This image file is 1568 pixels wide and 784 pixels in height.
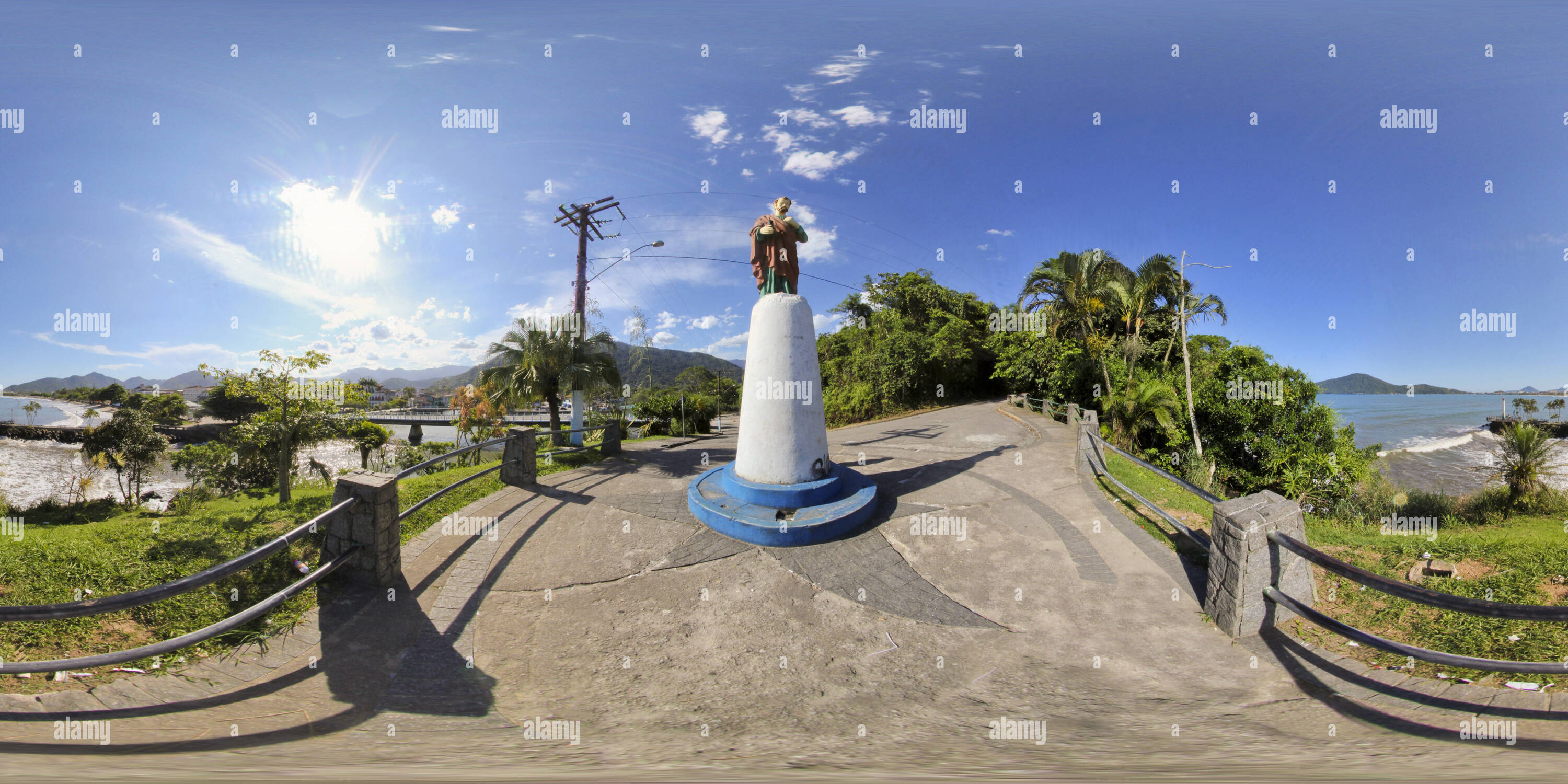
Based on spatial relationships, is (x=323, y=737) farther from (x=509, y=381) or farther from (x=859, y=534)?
(x=509, y=381)

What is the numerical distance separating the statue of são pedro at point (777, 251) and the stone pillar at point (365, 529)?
5.19m

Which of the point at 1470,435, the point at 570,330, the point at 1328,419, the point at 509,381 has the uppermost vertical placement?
the point at 570,330

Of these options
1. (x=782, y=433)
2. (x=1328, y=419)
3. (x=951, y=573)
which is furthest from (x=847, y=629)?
(x=1328, y=419)

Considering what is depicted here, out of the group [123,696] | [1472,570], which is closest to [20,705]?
[123,696]

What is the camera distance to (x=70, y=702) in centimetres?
268

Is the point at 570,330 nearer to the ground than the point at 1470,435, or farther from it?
farther from it

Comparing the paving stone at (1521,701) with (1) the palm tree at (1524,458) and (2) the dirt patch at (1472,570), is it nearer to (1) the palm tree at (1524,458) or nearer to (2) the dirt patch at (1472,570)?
(2) the dirt patch at (1472,570)

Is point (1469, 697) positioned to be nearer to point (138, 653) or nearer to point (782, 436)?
point (782, 436)

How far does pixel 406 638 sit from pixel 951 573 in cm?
507

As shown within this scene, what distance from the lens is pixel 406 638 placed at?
3.85 meters

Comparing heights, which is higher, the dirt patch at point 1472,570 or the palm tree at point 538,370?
the palm tree at point 538,370

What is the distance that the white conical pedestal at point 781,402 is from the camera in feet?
23.4

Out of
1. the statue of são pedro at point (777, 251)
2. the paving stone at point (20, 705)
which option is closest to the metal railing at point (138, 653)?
the paving stone at point (20, 705)

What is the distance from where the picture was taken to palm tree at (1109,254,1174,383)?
21.0 meters
